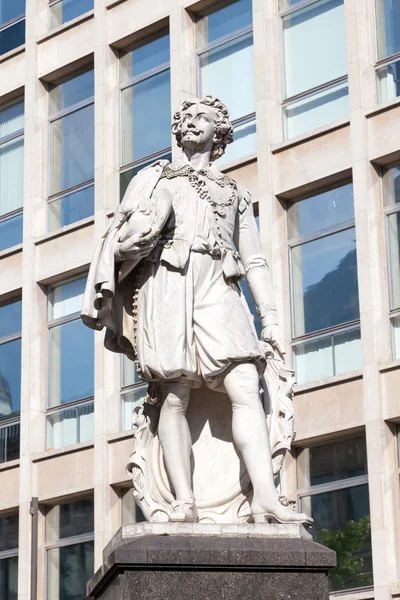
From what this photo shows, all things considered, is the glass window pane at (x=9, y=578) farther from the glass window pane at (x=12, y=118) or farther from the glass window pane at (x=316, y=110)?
the glass window pane at (x=316, y=110)

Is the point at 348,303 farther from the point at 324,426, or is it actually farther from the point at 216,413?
the point at 216,413

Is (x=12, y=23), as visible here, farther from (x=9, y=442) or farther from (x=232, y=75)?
(x=9, y=442)

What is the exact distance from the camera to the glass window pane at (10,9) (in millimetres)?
34781

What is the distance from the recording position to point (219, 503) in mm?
10492

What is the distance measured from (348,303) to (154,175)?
15.1m

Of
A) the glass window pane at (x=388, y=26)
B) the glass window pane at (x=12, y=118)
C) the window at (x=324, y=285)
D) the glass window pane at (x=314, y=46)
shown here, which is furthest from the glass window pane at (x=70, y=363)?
the glass window pane at (x=388, y=26)

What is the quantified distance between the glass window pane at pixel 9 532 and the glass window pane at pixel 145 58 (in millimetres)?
9026

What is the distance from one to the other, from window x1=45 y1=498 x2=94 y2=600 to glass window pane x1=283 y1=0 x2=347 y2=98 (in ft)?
28.6

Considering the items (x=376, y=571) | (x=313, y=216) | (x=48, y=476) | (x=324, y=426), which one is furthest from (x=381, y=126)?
(x=48, y=476)

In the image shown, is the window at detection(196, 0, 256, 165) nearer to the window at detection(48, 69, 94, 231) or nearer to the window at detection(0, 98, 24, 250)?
the window at detection(48, 69, 94, 231)

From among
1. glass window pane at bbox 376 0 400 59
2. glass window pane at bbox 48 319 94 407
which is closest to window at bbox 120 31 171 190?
glass window pane at bbox 48 319 94 407

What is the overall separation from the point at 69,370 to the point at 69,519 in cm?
302

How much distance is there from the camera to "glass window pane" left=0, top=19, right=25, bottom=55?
34.3m

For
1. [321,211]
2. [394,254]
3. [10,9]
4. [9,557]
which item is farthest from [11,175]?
[394,254]
